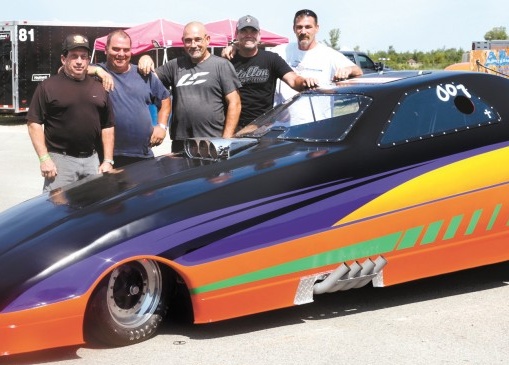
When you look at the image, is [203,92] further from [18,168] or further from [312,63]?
[18,168]

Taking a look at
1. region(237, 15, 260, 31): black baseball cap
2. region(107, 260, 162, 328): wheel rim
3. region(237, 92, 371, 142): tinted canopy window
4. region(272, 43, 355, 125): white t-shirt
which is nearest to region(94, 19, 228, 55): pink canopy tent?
region(272, 43, 355, 125): white t-shirt

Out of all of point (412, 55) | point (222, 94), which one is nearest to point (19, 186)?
point (222, 94)

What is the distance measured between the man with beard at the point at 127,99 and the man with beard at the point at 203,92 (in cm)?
26

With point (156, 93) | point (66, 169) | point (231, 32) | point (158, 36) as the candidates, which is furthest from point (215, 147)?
point (231, 32)

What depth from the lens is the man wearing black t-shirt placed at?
726cm

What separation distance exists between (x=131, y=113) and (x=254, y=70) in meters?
1.21

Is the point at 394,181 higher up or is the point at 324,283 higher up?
the point at 394,181

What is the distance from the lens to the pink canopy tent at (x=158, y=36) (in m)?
23.8

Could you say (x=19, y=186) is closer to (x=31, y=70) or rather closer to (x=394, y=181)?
(x=394, y=181)

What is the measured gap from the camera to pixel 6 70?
22.3 meters

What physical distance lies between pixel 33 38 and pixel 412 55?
1662 inches

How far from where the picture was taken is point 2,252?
4586 millimetres

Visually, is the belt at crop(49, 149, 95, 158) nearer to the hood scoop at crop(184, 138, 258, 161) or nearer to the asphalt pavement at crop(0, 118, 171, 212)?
the hood scoop at crop(184, 138, 258, 161)

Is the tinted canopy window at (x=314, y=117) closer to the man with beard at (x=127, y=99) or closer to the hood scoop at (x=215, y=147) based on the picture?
the hood scoop at (x=215, y=147)
